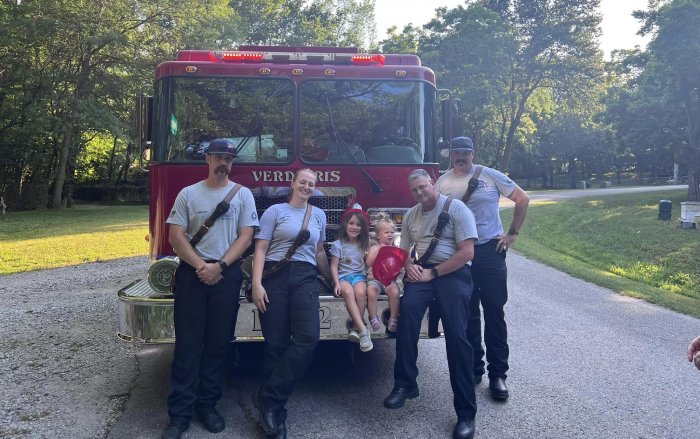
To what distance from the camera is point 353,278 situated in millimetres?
4422

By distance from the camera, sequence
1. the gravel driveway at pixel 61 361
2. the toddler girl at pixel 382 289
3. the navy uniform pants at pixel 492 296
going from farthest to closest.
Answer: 1. the navy uniform pants at pixel 492 296
2. the toddler girl at pixel 382 289
3. the gravel driveway at pixel 61 361

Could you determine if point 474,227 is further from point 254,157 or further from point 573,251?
point 573,251

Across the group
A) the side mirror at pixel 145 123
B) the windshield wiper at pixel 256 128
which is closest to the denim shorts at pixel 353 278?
the windshield wiper at pixel 256 128

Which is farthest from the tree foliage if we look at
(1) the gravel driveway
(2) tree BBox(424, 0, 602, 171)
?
(1) the gravel driveway

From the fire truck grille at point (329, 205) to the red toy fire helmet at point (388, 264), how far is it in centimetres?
91

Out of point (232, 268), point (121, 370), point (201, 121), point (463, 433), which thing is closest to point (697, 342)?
point (463, 433)

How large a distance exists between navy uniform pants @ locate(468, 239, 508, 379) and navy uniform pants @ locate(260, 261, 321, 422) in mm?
1302

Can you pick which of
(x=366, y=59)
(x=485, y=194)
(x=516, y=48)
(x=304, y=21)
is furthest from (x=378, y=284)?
(x=304, y=21)

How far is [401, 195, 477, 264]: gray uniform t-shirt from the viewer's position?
4.09 metres

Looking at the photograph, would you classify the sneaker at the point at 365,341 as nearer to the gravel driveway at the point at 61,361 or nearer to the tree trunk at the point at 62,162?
the gravel driveway at the point at 61,361

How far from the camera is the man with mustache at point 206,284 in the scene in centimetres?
388

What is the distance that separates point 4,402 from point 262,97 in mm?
3178

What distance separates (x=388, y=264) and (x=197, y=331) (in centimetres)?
140

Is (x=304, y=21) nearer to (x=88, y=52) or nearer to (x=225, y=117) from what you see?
(x=88, y=52)
